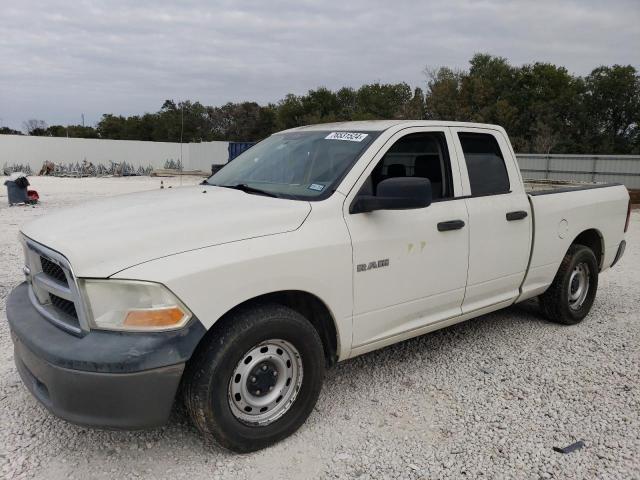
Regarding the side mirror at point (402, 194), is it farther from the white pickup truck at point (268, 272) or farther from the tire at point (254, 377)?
the tire at point (254, 377)

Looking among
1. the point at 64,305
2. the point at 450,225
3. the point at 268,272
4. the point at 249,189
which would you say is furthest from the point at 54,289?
the point at 450,225

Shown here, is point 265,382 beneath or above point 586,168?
beneath

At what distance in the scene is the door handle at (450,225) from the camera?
3721mm

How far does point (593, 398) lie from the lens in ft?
12.2

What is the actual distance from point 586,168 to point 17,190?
23594 mm

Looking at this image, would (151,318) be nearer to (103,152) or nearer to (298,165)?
(298,165)

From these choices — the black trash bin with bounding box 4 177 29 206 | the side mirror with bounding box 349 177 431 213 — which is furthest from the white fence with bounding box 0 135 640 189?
the side mirror with bounding box 349 177 431 213

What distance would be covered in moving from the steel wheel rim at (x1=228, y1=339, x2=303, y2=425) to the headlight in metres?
0.57

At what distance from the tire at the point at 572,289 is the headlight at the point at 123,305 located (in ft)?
12.9

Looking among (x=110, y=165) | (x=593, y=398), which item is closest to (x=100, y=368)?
(x=593, y=398)

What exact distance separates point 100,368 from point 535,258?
3614 mm

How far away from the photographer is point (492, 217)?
412cm

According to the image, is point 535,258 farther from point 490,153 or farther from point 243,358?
point 243,358

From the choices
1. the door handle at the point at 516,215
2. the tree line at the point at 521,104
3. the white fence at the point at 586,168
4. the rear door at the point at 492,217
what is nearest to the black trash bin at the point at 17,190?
the rear door at the point at 492,217
